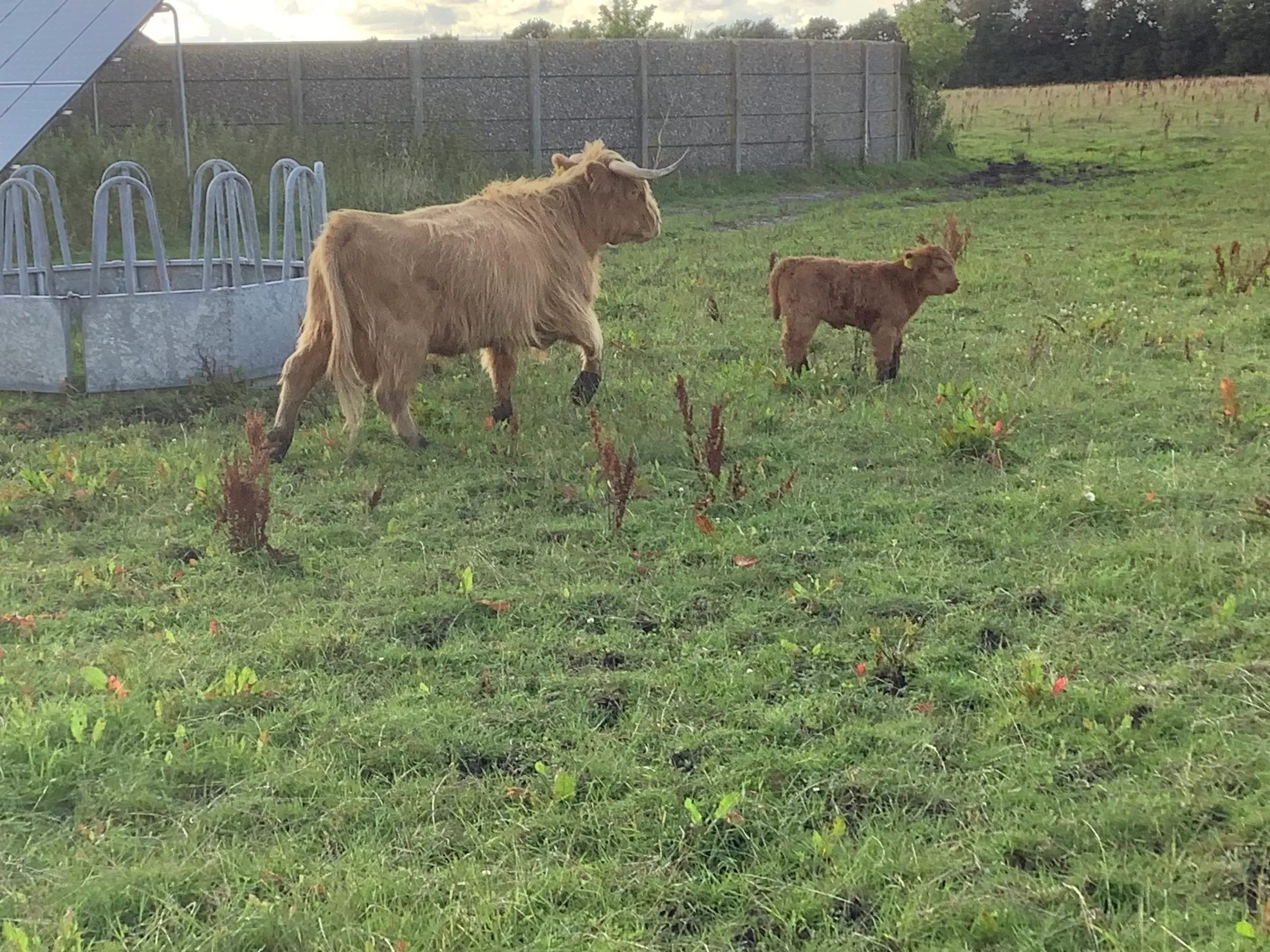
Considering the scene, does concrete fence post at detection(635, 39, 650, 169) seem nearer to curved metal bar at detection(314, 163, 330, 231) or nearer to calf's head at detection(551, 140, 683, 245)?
curved metal bar at detection(314, 163, 330, 231)

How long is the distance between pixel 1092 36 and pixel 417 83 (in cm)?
3655

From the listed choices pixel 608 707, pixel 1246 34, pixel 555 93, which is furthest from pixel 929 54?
pixel 1246 34

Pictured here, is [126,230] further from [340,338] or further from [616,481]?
[616,481]

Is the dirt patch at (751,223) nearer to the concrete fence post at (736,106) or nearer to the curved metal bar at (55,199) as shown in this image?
the concrete fence post at (736,106)

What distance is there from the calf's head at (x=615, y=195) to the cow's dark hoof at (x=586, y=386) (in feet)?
2.86

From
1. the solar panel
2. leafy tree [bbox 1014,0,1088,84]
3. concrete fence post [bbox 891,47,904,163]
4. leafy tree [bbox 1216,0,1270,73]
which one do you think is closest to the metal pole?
the solar panel

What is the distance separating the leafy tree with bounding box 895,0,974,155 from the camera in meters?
21.0

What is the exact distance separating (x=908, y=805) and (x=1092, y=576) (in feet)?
4.73

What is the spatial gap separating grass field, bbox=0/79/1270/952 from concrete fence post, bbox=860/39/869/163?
14.3m

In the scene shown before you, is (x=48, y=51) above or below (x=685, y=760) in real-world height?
above

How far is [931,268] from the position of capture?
629 centimetres

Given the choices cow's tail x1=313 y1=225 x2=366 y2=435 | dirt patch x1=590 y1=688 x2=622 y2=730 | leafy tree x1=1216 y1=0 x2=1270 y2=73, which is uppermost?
leafy tree x1=1216 y1=0 x2=1270 y2=73

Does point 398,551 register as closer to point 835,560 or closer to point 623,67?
point 835,560

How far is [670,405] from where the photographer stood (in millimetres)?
6090
